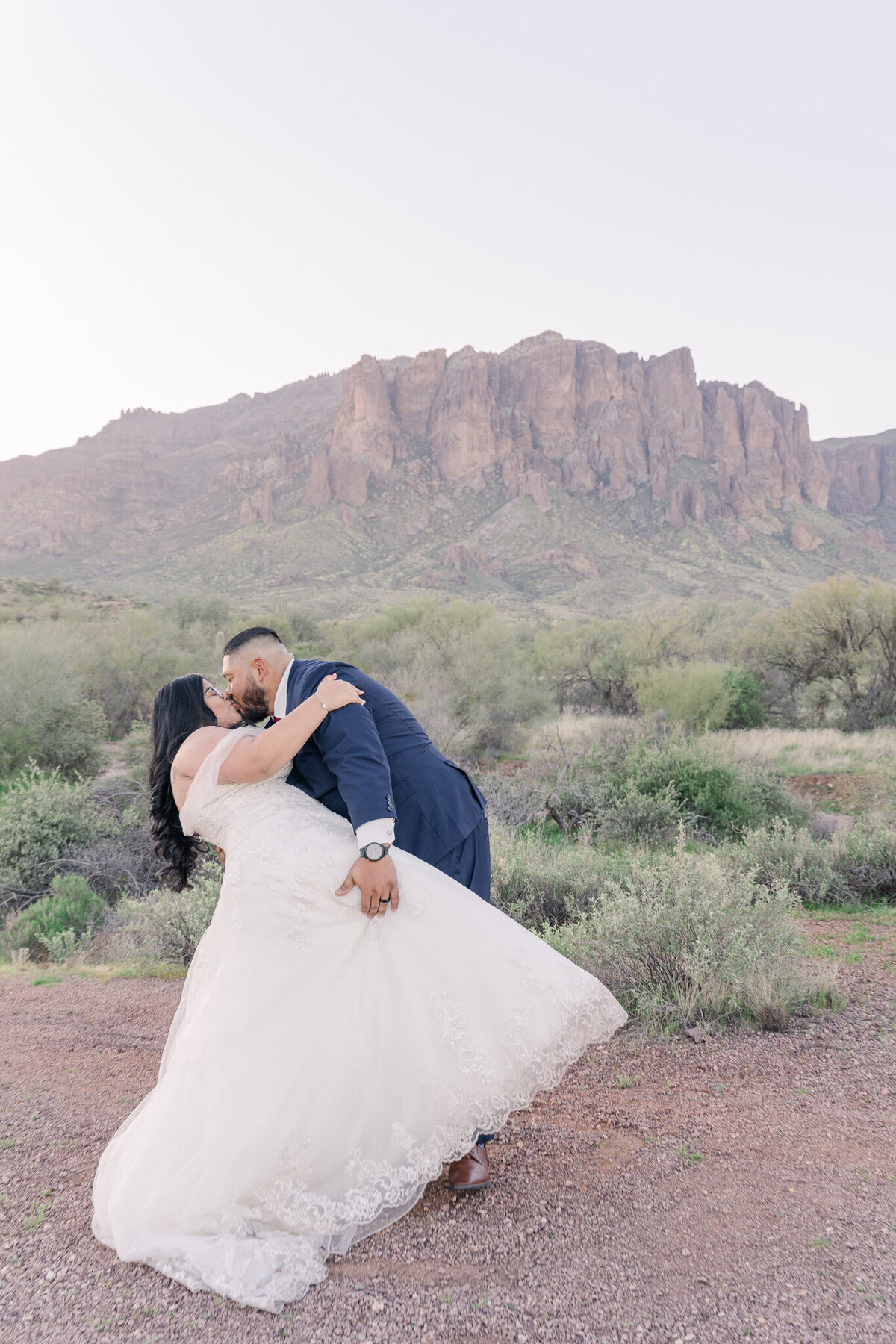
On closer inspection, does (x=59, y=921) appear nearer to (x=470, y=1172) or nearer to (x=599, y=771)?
(x=470, y=1172)

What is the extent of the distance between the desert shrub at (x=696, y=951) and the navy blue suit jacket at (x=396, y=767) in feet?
6.52

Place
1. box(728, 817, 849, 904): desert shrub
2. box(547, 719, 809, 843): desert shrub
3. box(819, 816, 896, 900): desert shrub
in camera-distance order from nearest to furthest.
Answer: box(728, 817, 849, 904): desert shrub → box(819, 816, 896, 900): desert shrub → box(547, 719, 809, 843): desert shrub

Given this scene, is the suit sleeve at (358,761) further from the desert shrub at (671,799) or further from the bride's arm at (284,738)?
the desert shrub at (671,799)

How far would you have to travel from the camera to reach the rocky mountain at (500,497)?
67375 mm

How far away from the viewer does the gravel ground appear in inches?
71.9

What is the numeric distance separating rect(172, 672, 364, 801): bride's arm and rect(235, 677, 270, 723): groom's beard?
301 mm

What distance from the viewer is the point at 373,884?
2.34m

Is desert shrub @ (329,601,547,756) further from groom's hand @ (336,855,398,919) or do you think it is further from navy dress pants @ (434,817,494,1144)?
groom's hand @ (336,855,398,919)

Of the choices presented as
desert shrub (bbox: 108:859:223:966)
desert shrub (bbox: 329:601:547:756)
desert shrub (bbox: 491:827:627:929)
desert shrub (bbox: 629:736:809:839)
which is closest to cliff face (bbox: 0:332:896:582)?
desert shrub (bbox: 329:601:547:756)

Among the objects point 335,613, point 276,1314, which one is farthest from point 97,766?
point 335,613

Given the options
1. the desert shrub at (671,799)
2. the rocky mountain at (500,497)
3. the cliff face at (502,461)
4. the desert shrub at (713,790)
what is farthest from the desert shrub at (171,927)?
the cliff face at (502,461)

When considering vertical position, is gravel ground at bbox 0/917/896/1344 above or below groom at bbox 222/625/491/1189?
below

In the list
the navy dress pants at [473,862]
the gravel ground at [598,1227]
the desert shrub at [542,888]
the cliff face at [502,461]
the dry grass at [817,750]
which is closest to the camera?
the gravel ground at [598,1227]

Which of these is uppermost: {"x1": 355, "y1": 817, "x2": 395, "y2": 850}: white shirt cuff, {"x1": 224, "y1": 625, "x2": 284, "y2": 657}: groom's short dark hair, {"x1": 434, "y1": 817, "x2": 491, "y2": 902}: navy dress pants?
{"x1": 224, "y1": 625, "x2": 284, "y2": 657}: groom's short dark hair
